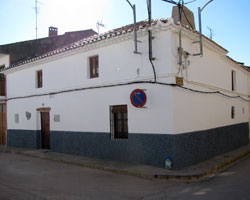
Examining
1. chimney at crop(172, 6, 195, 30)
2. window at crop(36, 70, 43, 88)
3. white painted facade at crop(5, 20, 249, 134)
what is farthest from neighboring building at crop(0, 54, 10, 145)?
chimney at crop(172, 6, 195, 30)

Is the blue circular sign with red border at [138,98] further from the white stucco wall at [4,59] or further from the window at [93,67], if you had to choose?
the white stucco wall at [4,59]

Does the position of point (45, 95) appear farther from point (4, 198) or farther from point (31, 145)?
point (4, 198)

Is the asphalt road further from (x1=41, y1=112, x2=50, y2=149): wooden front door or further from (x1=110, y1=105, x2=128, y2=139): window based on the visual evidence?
(x1=41, y1=112, x2=50, y2=149): wooden front door

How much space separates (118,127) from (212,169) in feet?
11.2

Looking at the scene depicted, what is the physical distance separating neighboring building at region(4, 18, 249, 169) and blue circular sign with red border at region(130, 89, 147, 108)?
0.03 metres

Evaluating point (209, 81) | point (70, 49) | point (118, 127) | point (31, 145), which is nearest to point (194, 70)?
point (209, 81)

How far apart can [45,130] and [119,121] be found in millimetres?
5022

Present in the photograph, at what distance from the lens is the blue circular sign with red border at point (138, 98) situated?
317 inches

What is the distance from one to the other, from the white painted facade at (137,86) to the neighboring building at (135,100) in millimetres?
31

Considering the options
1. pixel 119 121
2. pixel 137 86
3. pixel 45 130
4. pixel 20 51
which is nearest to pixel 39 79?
pixel 45 130

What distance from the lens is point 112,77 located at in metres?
9.34

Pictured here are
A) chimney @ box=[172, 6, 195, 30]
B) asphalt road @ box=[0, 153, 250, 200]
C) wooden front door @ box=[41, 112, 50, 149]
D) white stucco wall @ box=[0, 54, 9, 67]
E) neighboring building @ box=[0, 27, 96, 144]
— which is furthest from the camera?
white stucco wall @ box=[0, 54, 9, 67]

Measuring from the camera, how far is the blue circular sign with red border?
8055 mm

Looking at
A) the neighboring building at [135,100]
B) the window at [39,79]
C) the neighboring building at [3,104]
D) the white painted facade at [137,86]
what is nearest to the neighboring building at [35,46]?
the neighboring building at [3,104]
